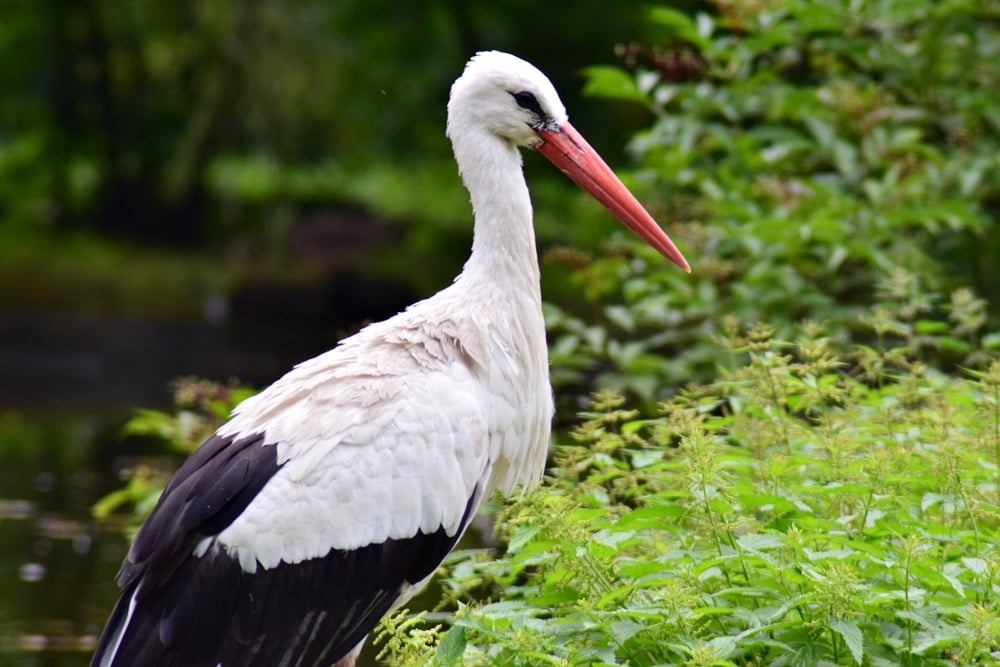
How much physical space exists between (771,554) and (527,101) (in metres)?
1.63

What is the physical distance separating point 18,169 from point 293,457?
55.1 feet

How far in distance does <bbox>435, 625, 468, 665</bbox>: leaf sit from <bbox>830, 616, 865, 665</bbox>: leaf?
0.87 meters

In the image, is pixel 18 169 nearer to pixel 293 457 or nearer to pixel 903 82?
pixel 903 82

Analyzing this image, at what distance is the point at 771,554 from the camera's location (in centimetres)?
367

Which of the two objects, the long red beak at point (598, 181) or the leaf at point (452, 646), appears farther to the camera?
the long red beak at point (598, 181)

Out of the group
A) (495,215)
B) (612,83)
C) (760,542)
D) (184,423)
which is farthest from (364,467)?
(612,83)

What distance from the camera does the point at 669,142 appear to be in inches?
265

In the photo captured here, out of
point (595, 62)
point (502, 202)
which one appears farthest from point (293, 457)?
point (595, 62)

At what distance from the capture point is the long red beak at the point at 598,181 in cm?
456

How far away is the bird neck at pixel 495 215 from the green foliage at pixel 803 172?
1.41m

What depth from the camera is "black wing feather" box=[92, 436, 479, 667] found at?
3.79 metres

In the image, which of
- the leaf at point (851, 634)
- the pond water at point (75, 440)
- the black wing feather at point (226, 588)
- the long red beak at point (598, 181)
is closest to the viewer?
the leaf at point (851, 634)

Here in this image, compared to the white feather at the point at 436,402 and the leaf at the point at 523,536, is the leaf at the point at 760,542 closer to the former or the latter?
the leaf at the point at 523,536

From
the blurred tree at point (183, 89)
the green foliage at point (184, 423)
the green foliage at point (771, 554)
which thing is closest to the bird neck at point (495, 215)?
the green foliage at point (771, 554)
